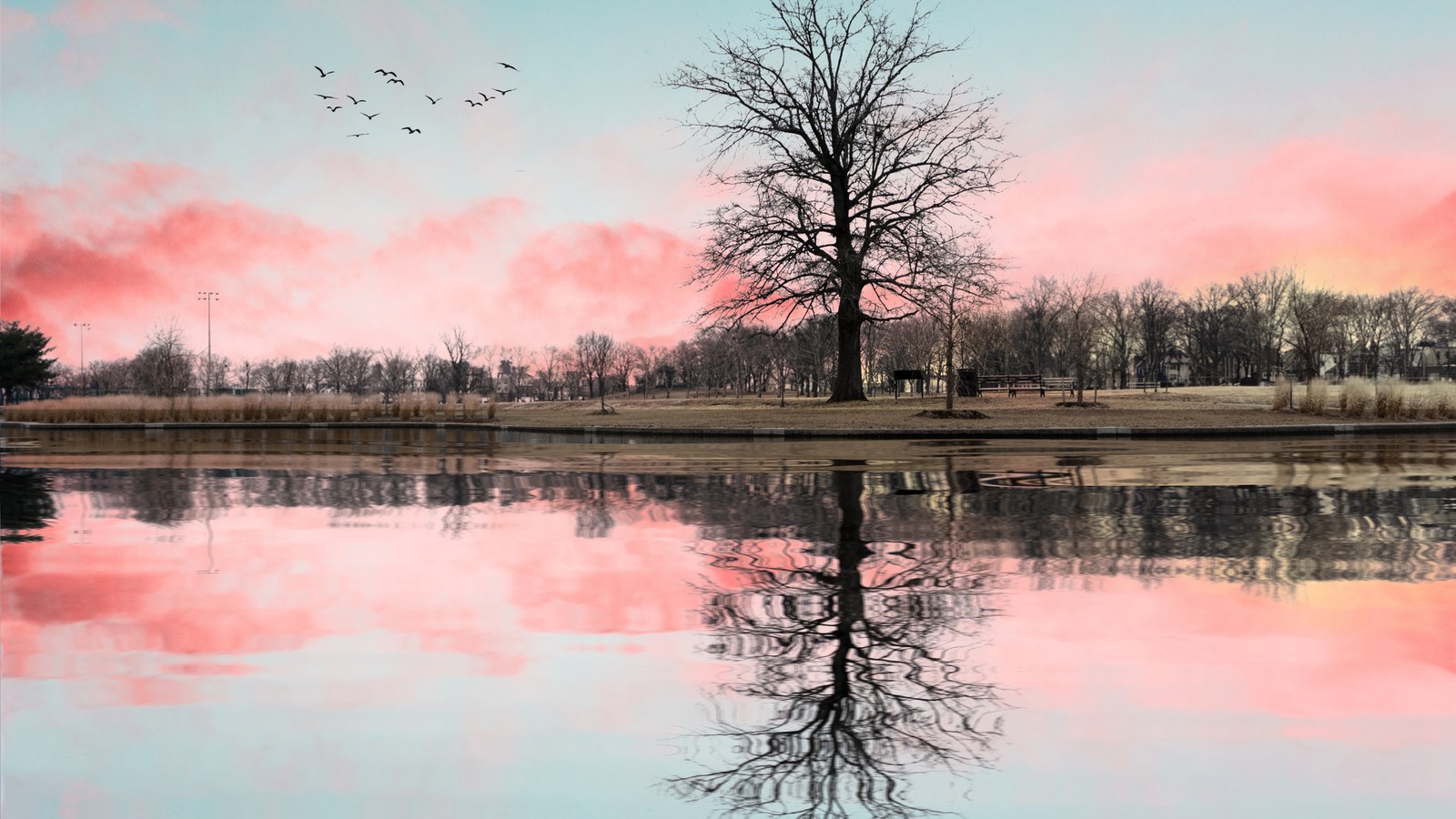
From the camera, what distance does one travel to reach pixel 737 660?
581 centimetres

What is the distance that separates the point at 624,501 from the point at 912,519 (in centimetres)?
385

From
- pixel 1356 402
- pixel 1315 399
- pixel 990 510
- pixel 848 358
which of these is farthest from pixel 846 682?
pixel 848 358

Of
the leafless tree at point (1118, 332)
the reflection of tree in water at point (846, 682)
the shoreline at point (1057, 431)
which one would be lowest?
the reflection of tree in water at point (846, 682)

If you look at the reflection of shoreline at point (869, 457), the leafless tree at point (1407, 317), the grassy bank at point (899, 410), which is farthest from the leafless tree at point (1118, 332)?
the reflection of shoreline at point (869, 457)

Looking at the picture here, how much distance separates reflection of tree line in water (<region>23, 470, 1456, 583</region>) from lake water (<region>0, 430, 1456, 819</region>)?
86 mm

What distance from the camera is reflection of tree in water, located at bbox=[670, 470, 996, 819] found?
415cm

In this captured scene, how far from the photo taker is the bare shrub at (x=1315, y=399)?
3603cm

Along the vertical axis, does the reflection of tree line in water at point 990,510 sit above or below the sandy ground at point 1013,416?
below

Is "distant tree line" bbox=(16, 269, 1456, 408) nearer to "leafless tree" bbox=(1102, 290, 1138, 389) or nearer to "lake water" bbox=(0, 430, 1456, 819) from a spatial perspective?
"leafless tree" bbox=(1102, 290, 1138, 389)

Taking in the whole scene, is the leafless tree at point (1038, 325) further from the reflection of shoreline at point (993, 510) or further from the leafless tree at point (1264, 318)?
the reflection of shoreline at point (993, 510)

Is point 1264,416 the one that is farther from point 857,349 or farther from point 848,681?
point 848,681

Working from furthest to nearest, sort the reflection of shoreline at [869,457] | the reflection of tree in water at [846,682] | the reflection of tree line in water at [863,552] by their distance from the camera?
1. the reflection of shoreline at [869,457]
2. the reflection of tree line in water at [863,552]
3. the reflection of tree in water at [846,682]

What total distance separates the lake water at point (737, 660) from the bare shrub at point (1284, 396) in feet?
88.8

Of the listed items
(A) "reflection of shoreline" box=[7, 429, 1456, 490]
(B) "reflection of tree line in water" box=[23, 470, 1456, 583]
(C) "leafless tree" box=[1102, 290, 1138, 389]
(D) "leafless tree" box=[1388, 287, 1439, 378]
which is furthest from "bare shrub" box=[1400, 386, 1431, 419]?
(D) "leafless tree" box=[1388, 287, 1439, 378]
